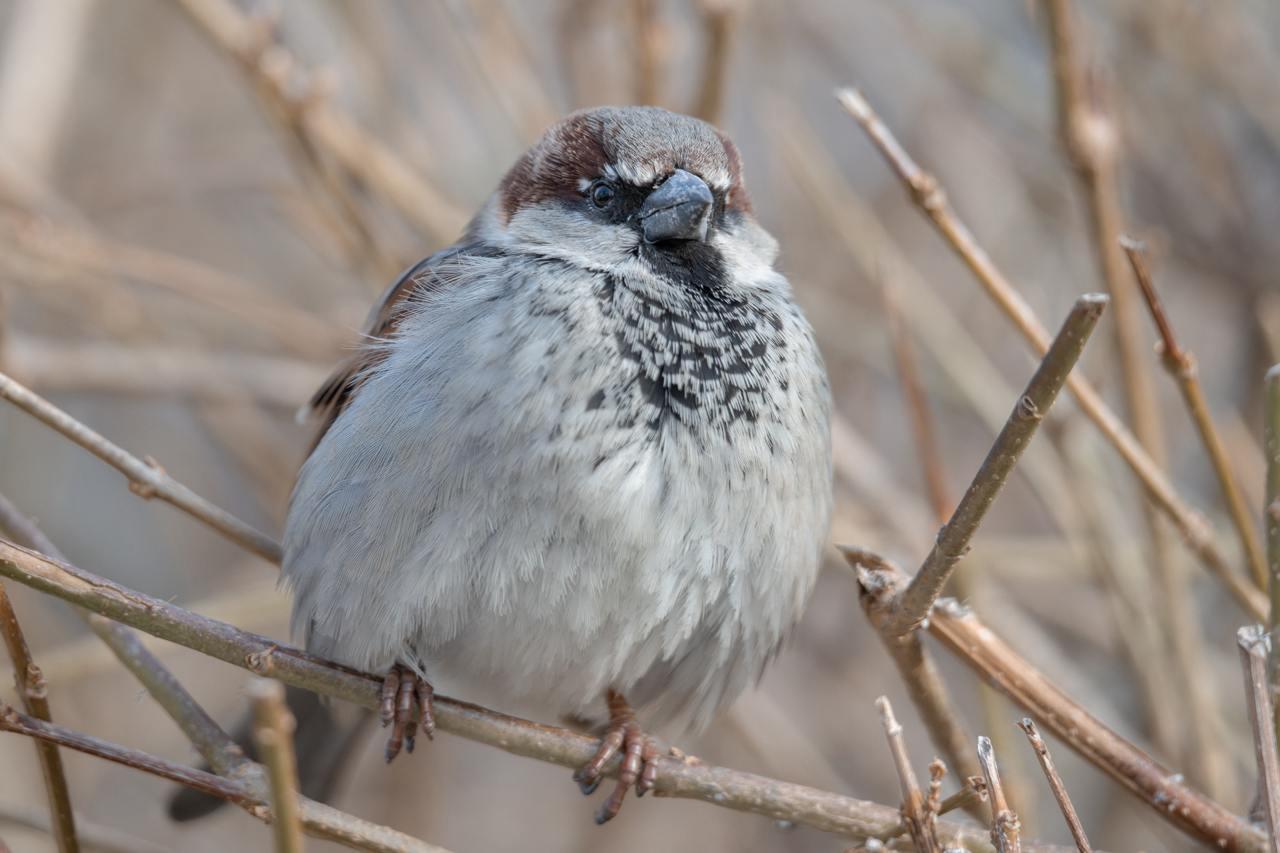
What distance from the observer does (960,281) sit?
11.8 ft

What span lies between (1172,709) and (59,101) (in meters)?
2.73

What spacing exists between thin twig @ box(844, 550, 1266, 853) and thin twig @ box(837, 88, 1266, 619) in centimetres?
30

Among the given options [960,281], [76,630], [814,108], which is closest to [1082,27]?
[960,281]

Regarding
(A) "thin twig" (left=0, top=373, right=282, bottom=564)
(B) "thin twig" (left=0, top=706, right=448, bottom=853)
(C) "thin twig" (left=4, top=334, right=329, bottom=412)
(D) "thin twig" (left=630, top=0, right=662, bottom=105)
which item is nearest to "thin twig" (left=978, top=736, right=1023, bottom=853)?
(B) "thin twig" (left=0, top=706, right=448, bottom=853)

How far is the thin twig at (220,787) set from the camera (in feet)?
4.67

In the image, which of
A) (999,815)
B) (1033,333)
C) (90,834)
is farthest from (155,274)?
(999,815)

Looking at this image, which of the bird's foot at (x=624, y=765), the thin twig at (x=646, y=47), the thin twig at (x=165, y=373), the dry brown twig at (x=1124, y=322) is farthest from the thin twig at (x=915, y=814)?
the thin twig at (x=165, y=373)

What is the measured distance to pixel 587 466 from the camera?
1789 millimetres

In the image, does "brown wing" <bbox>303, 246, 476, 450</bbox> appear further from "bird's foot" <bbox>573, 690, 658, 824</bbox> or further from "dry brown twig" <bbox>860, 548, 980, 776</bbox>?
"dry brown twig" <bbox>860, 548, 980, 776</bbox>

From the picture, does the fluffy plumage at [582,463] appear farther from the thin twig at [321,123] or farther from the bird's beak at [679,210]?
the thin twig at [321,123]

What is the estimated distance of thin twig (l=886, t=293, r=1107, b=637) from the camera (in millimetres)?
1249

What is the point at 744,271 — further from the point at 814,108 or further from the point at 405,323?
the point at 814,108

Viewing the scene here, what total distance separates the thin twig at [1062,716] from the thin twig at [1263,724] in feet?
0.80

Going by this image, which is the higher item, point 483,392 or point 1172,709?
point 483,392
